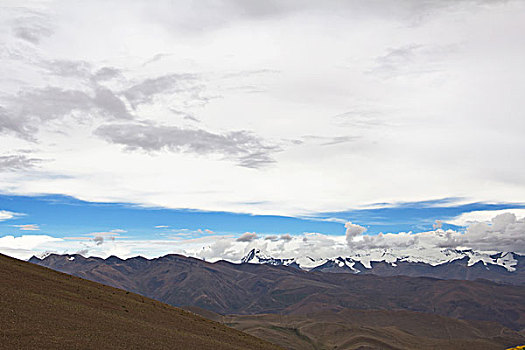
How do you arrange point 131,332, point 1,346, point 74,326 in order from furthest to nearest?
point 131,332
point 74,326
point 1,346

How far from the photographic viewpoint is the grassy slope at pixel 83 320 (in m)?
48.0

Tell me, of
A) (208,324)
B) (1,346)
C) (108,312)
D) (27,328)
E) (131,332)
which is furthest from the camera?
(208,324)

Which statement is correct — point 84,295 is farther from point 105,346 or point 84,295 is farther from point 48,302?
point 105,346

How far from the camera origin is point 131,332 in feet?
192

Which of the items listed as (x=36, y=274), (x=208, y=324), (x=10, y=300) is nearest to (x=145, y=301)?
(x=208, y=324)

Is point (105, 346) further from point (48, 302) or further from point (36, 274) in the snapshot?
point (36, 274)

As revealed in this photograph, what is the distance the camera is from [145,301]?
89688 mm

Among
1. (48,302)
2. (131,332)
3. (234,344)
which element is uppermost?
(48,302)

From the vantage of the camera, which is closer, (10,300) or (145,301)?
(10,300)

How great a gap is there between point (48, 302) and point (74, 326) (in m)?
9.26

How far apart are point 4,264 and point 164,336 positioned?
34.9 meters

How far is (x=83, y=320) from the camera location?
5719 centimetres

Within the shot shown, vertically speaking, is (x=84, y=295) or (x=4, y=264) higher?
(x=4, y=264)

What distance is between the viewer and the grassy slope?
4803 centimetres
